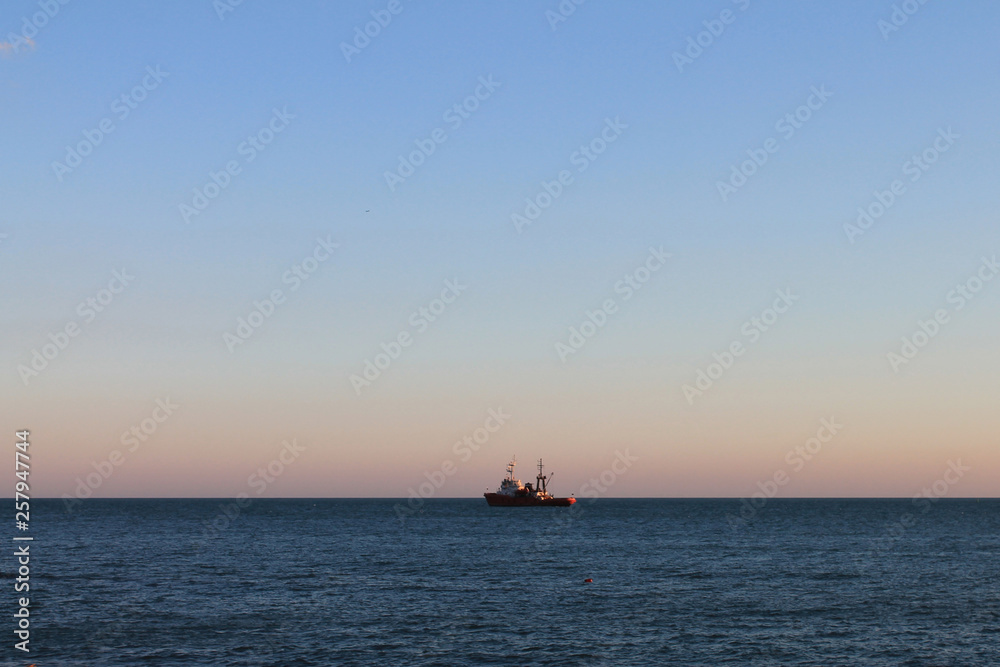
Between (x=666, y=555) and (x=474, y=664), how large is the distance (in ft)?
199

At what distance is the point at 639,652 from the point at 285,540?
307 feet

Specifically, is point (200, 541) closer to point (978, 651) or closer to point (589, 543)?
point (589, 543)

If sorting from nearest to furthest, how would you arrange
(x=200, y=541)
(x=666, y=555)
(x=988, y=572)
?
1. (x=988, y=572)
2. (x=666, y=555)
3. (x=200, y=541)

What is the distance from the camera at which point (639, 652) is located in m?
49.2

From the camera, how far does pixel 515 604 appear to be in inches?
2557

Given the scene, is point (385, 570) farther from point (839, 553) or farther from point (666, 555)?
point (839, 553)

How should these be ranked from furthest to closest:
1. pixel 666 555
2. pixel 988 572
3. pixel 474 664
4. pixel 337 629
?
pixel 666 555 < pixel 988 572 < pixel 337 629 < pixel 474 664

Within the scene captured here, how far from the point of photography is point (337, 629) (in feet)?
182

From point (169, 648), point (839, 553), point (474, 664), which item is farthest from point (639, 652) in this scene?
point (839, 553)

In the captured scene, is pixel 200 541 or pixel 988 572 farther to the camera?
pixel 200 541

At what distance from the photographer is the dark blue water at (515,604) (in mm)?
49250

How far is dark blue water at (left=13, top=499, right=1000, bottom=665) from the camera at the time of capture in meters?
49.2

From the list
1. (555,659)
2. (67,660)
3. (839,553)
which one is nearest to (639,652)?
(555,659)

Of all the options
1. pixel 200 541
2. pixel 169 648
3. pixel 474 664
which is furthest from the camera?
pixel 200 541
